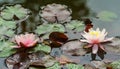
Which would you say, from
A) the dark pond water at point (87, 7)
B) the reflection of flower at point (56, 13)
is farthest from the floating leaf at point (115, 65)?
the reflection of flower at point (56, 13)

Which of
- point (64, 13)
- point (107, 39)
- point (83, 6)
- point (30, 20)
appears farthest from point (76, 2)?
point (107, 39)

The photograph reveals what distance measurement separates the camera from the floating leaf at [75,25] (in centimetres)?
229

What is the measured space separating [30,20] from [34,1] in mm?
301

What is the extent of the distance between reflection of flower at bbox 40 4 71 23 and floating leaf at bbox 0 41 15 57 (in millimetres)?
388

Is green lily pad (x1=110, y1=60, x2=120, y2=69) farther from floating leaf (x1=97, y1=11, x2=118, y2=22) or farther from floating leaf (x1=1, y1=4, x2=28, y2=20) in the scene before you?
floating leaf (x1=1, y1=4, x2=28, y2=20)

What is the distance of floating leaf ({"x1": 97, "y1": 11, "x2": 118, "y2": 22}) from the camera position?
2.43 meters

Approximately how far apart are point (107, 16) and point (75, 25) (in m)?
0.28

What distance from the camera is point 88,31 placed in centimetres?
224

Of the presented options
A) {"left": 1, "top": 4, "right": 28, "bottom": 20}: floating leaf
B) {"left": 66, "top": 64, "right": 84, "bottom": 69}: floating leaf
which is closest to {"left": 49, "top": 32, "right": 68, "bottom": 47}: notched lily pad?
{"left": 66, "top": 64, "right": 84, "bottom": 69}: floating leaf

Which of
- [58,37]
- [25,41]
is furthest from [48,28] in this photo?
[25,41]

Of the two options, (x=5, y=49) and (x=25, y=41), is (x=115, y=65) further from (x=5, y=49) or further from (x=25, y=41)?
(x=5, y=49)

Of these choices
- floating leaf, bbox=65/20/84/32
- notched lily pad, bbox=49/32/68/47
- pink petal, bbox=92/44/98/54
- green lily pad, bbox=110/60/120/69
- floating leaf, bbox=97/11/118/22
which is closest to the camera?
green lily pad, bbox=110/60/120/69

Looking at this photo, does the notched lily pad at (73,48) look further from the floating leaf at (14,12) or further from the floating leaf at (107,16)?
the floating leaf at (14,12)

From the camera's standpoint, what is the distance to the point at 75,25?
2.33 meters
